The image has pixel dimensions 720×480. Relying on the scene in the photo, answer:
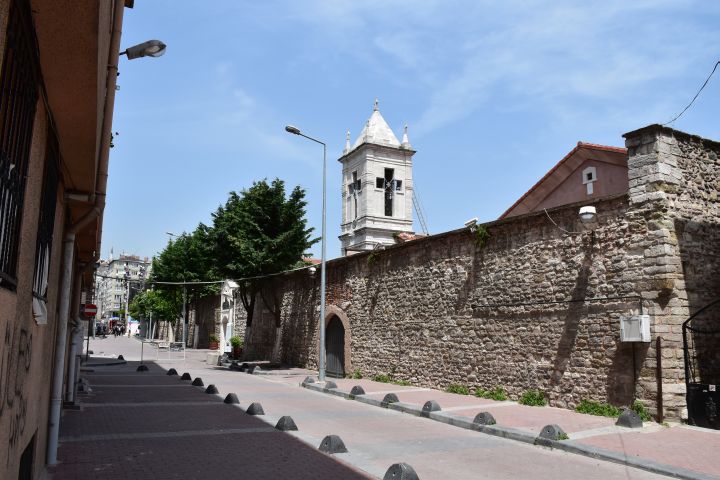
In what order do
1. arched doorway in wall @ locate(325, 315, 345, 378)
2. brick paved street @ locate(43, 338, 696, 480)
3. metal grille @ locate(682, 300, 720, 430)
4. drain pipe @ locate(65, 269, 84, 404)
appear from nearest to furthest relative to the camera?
brick paved street @ locate(43, 338, 696, 480) < metal grille @ locate(682, 300, 720, 430) < drain pipe @ locate(65, 269, 84, 404) < arched doorway in wall @ locate(325, 315, 345, 378)

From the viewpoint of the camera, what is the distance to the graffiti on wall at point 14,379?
3539mm

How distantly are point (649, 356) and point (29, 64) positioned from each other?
11.0m

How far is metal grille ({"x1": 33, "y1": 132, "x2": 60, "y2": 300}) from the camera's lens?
4867 millimetres

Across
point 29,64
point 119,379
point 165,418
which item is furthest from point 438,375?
point 29,64

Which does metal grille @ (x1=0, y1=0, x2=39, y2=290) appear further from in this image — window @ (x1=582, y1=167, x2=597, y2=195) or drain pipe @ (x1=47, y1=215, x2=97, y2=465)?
window @ (x1=582, y1=167, x2=597, y2=195)

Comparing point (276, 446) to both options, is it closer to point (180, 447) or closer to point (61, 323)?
point (180, 447)

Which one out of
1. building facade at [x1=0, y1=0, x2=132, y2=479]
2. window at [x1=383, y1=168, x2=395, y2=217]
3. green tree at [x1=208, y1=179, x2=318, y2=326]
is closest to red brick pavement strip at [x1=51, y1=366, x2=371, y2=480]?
building facade at [x1=0, y1=0, x2=132, y2=479]

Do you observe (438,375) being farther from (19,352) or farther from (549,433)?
(19,352)

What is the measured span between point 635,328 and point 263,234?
18801mm

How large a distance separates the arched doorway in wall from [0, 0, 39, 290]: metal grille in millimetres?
19076

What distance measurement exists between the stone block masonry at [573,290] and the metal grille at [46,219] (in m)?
10.1

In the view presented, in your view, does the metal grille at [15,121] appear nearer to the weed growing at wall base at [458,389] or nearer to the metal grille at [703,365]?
the metal grille at [703,365]

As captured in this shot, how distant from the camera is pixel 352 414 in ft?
42.0

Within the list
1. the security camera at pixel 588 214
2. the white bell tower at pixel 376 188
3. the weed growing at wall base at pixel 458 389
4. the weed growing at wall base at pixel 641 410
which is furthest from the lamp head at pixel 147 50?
the white bell tower at pixel 376 188
